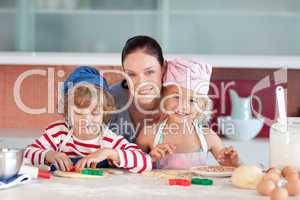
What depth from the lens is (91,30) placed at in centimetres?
303

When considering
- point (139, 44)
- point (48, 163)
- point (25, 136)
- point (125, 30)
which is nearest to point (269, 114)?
point (125, 30)

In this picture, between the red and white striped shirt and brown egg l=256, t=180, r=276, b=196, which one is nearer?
brown egg l=256, t=180, r=276, b=196

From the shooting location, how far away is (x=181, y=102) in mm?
1862

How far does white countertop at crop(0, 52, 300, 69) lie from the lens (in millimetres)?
2922

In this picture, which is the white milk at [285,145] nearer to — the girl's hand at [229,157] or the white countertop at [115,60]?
the girl's hand at [229,157]

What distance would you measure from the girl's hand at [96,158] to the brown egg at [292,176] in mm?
497

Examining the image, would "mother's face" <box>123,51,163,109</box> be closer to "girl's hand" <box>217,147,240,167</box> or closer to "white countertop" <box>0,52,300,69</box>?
"girl's hand" <box>217,147,240,167</box>

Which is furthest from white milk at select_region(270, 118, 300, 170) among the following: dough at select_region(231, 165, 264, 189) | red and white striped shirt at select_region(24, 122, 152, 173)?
red and white striped shirt at select_region(24, 122, 152, 173)

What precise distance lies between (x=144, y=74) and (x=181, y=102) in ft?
0.48

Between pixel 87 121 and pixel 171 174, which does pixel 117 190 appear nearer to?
pixel 171 174

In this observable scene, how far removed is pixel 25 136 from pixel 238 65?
112cm

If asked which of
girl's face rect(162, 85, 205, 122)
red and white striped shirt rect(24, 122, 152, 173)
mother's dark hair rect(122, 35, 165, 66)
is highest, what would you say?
mother's dark hair rect(122, 35, 165, 66)

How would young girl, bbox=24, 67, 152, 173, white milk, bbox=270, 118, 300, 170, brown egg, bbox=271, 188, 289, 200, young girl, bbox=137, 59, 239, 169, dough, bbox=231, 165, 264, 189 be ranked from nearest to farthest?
brown egg, bbox=271, 188, 289, 200
dough, bbox=231, 165, 264, 189
white milk, bbox=270, 118, 300, 170
young girl, bbox=24, 67, 152, 173
young girl, bbox=137, 59, 239, 169

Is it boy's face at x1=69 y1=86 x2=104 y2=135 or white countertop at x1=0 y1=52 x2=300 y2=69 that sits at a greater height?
white countertop at x1=0 y1=52 x2=300 y2=69
